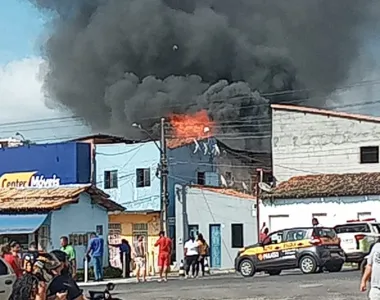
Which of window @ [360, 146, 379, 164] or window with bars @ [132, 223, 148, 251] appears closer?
window @ [360, 146, 379, 164]

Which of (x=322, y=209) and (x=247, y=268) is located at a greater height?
(x=322, y=209)

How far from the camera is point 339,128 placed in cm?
4866

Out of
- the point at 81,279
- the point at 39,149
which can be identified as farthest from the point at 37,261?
the point at 39,149

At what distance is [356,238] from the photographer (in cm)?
3131

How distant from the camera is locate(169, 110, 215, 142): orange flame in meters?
66.4

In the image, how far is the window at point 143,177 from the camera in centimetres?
5069

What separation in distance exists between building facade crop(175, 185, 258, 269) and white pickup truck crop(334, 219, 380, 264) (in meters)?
15.3

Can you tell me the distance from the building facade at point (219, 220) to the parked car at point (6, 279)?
30.2 m

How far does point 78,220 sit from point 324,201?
473 inches

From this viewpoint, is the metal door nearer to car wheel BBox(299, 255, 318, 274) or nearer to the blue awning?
the blue awning

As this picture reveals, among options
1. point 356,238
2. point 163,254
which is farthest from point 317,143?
point 163,254

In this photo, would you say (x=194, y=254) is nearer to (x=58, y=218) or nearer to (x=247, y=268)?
(x=247, y=268)

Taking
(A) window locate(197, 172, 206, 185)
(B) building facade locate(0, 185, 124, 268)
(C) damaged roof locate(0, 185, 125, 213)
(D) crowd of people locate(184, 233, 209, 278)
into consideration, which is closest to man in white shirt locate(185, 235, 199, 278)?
(D) crowd of people locate(184, 233, 209, 278)

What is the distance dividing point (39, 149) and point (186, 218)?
10.8 meters
